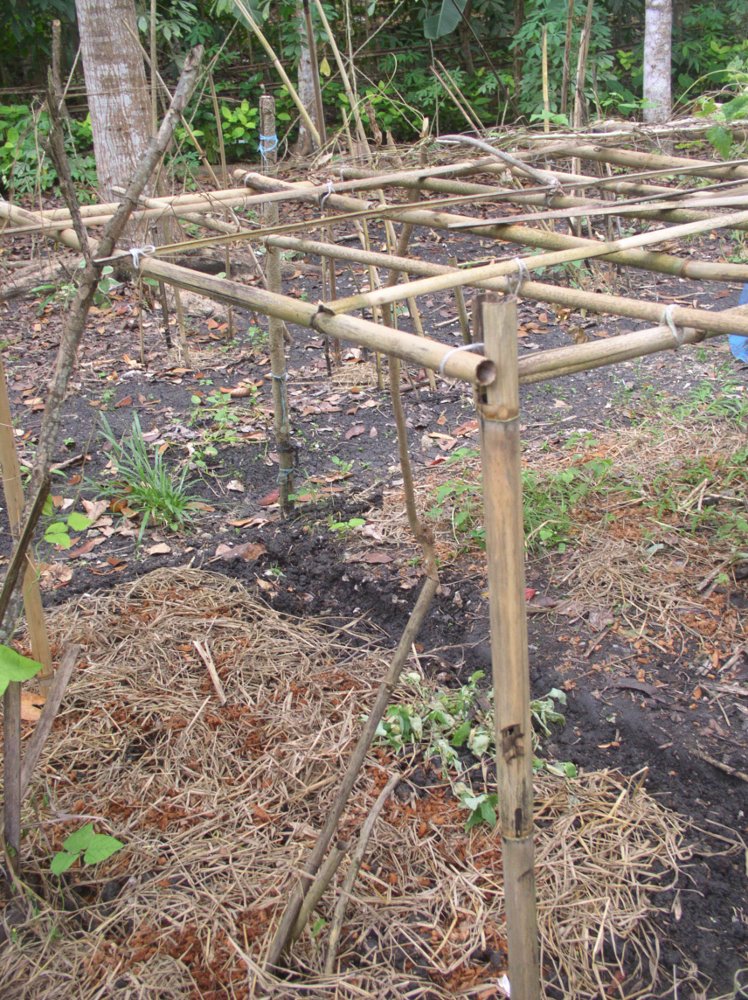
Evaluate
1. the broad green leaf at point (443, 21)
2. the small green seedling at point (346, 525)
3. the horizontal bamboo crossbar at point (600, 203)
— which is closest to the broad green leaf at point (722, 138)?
the horizontal bamboo crossbar at point (600, 203)

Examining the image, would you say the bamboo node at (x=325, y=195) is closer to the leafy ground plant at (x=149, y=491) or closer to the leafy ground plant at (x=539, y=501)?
the leafy ground plant at (x=539, y=501)

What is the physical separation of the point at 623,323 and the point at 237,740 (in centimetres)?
376

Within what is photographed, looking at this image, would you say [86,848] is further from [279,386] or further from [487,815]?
[279,386]

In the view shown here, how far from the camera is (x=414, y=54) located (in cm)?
931

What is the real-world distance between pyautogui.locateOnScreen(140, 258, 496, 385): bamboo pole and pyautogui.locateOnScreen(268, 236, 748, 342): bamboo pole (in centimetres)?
38

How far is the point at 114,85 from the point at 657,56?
4583 mm

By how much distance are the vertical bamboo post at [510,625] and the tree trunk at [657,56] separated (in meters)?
6.78

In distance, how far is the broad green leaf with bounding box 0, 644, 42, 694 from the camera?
1.46 m

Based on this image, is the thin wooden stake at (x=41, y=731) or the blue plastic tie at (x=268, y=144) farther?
the blue plastic tie at (x=268, y=144)

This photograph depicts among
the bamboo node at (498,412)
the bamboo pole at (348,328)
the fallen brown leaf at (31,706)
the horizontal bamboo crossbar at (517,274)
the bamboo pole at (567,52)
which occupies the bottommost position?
the fallen brown leaf at (31,706)

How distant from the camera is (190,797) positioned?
209 centimetres

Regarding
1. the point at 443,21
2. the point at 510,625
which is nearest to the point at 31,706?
the point at 510,625

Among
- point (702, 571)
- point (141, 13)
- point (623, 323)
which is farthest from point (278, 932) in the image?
point (141, 13)

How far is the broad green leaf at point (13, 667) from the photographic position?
1458 mm
